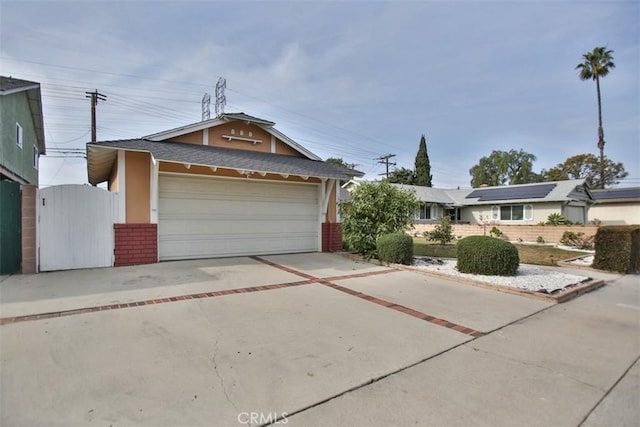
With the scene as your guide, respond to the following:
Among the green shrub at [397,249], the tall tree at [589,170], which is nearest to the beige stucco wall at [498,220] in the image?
the green shrub at [397,249]

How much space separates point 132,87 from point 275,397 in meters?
18.5

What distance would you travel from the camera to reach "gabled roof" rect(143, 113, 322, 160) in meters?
9.73

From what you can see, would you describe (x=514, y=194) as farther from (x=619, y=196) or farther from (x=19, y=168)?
(x=19, y=168)

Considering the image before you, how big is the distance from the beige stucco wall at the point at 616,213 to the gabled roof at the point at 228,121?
3060cm

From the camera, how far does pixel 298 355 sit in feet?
11.3

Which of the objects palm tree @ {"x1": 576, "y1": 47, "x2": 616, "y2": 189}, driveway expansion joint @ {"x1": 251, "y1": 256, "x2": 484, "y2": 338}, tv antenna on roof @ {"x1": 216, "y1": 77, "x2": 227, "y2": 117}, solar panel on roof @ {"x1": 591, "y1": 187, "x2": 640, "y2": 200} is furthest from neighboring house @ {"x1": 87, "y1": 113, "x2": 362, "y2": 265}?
palm tree @ {"x1": 576, "y1": 47, "x2": 616, "y2": 189}

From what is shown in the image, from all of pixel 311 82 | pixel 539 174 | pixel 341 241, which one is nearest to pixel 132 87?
pixel 311 82

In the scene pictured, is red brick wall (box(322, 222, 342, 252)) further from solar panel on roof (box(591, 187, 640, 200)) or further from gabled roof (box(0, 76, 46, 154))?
solar panel on roof (box(591, 187, 640, 200))

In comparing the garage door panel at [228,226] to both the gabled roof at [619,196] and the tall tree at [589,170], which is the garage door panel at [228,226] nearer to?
the gabled roof at [619,196]

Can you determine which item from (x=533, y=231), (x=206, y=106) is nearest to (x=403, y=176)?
(x=533, y=231)

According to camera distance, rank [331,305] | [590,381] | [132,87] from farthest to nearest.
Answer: [132,87], [331,305], [590,381]

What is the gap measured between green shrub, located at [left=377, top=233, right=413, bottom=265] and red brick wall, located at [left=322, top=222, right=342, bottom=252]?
2833 mm

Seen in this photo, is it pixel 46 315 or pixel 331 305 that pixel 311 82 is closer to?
pixel 331 305

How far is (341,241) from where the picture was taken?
1216 cm
